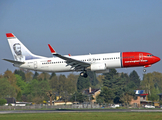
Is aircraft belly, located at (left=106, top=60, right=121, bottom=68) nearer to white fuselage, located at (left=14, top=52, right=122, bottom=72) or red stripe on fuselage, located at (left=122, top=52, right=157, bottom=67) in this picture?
white fuselage, located at (left=14, top=52, right=122, bottom=72)

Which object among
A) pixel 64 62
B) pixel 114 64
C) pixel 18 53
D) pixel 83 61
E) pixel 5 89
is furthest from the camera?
pixel 5 89

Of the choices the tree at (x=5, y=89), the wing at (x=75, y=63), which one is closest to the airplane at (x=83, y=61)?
the wing at (x=75, y=63)

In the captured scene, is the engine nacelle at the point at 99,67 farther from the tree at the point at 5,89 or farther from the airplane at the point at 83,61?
the tree at the point at 5,89

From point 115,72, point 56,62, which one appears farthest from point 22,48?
point 115,72

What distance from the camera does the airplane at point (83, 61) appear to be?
163 ft

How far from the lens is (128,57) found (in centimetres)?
4962

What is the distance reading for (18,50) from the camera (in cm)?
5903

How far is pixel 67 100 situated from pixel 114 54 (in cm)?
7017

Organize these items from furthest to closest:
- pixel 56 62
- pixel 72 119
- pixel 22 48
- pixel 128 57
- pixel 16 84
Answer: pixel 16 84 < pixel 22 48 < pixel 56 62 < pixel 128 57 < pixel 72 119

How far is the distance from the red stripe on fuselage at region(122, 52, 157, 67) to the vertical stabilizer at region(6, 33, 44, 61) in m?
19.0

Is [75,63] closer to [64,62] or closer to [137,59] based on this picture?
[64,62]

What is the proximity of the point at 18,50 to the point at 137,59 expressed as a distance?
2664cm

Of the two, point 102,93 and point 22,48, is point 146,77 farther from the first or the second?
point 22,48

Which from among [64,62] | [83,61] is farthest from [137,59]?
[64,62]
